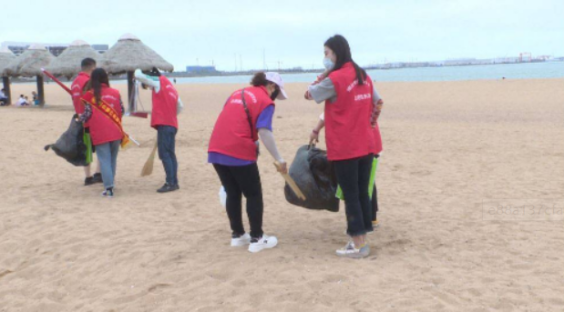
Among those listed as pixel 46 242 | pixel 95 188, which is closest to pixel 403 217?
pixel 46 242

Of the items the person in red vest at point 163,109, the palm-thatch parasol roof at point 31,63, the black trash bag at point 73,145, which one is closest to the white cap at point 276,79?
the person in red vest at point 163,109

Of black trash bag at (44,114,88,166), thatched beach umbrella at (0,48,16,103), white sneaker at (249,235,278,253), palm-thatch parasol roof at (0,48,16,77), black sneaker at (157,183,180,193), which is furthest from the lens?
palm-thatch parasol roof at (0,48,16,77)

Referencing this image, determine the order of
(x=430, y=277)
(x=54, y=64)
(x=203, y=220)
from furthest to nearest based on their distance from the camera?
1. (x=54, y=64)
2. (x=203, y=220)
3. (x=430, y=277)

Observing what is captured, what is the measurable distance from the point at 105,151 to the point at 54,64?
51.5ft

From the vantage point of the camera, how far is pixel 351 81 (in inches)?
142

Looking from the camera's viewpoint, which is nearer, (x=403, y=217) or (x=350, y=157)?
(x=350, y=157)

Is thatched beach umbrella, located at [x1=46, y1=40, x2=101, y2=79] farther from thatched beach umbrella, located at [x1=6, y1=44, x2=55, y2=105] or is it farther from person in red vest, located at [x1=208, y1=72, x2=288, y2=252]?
person in red vest, located at [x1=208, y1=72, x2=288, y2=252]

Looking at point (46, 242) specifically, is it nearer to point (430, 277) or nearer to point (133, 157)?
point (430, 277)

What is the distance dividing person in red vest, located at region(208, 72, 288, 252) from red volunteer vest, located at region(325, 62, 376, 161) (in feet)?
1.28

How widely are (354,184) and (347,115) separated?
0.49 meters

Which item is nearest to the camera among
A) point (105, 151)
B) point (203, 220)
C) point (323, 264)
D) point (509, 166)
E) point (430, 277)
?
point (430, 277)

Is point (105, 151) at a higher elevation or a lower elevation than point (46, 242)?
higher

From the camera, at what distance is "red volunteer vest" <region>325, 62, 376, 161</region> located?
11.8ft

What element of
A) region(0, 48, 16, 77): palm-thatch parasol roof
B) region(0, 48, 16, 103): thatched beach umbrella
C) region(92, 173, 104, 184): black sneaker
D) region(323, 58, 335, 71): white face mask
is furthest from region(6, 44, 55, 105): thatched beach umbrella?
region(323, 58, 335, 71): white face mask
